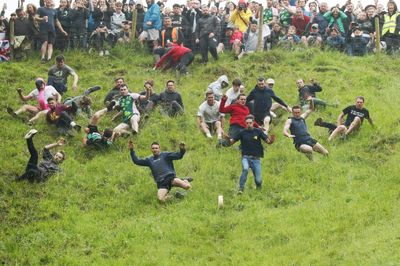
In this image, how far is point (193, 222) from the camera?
61.2ft

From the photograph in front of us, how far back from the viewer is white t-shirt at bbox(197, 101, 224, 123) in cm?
2292

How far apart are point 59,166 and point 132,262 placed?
4.91m

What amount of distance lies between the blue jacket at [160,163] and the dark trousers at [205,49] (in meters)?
8.89

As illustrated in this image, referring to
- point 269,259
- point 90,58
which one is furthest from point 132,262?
point 90,58

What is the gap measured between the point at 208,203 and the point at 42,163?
14.0 ft

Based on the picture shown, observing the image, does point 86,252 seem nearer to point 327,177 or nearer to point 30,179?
point 30,179

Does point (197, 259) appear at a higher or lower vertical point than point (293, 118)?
A: lower

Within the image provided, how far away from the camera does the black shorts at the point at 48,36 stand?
27.7m

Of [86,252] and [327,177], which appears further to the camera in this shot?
[327,177]

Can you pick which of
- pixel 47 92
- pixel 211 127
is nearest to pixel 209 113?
pixel 211 127

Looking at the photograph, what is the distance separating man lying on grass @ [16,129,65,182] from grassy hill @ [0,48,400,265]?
24 cm

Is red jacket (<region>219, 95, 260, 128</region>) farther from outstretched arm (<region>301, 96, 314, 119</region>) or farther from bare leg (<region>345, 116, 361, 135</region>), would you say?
bare leg (<region>345, 116, 361, 135</region>)

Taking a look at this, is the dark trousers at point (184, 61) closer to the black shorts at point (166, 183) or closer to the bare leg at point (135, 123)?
the bare leg at point (135, 123)

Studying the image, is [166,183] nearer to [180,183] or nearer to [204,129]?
[180,183]
